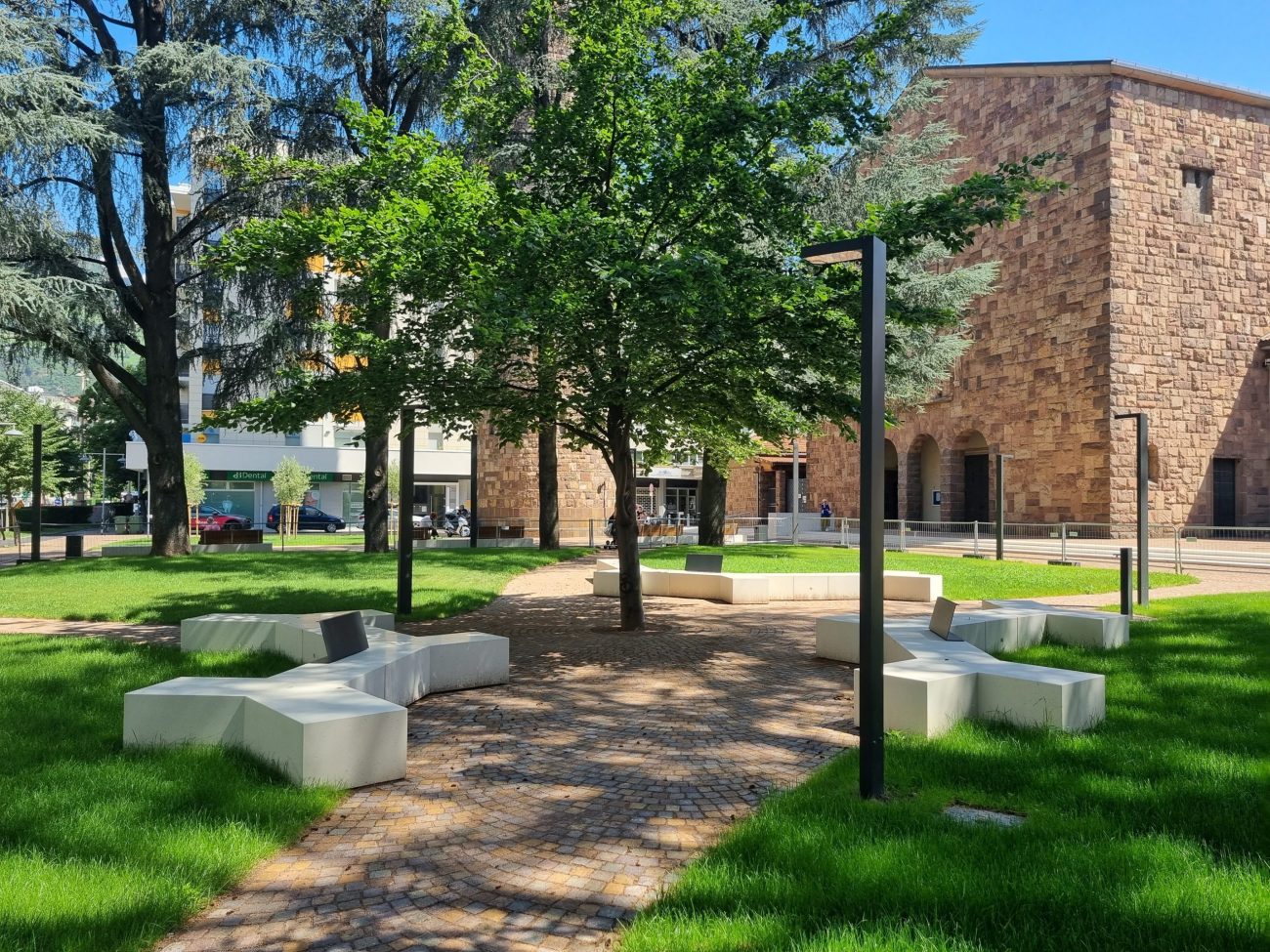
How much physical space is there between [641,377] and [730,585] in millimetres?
5542

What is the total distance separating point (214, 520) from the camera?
43844 mm

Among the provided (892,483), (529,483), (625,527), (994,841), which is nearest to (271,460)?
(529,483)

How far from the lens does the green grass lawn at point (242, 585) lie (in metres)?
12.5

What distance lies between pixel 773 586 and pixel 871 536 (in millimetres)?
10380

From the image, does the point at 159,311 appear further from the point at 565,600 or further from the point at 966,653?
the point at 966,653

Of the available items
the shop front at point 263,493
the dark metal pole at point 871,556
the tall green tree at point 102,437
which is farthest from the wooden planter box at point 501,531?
the tall green tree at point 102,437

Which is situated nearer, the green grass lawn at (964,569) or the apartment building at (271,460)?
the green grass lawn at (964,569)

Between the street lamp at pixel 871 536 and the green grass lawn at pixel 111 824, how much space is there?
288 cm

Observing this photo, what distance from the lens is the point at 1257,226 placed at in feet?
111

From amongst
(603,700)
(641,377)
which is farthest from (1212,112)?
(603,700)

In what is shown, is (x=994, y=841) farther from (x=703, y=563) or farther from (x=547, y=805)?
(x=703, y=563)

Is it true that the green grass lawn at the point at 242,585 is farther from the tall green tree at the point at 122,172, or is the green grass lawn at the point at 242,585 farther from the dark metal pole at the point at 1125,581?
the dark metal pole at the point at 1125,581

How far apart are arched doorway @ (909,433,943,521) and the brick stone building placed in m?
6.56

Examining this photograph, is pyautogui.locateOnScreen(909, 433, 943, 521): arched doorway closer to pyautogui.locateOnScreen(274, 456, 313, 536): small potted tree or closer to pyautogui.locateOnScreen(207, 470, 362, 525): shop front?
pyautogui.locateOnScreen(274, 456, 313, 536): small potted tree
